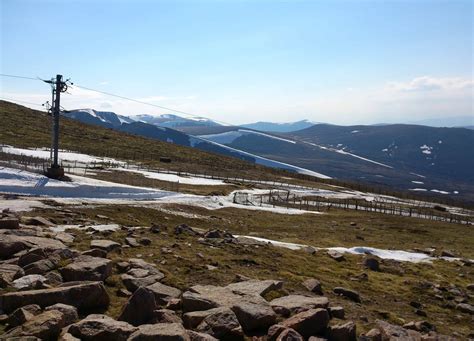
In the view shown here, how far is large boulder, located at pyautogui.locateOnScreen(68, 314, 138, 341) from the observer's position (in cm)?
951

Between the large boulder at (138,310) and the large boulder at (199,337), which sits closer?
the large boulder at (199,337)

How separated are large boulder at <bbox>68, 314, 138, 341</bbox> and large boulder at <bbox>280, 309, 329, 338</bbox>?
156 inches

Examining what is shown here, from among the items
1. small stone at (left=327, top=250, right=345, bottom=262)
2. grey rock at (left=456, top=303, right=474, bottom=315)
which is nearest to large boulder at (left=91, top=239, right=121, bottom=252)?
small stone at (left=327, top=250, right=345, bottom=262)

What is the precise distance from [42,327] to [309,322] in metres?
6.36

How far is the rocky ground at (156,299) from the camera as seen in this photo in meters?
9.98

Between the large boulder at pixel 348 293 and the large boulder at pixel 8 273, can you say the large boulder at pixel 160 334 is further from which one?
the large boulder at pixel 348 293

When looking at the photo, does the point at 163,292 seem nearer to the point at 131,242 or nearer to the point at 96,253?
the point at 96,253

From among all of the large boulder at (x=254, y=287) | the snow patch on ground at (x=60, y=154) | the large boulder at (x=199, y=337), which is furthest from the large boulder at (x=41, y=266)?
the snow patch on ground at (x=60, y=154)

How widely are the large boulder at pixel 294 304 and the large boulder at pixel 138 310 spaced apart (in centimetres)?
358

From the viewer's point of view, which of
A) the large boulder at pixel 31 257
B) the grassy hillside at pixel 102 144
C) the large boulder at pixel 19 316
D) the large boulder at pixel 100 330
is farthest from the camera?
the grassy hillside at pixel 102 144

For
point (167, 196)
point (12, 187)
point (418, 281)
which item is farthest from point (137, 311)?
point (167, 196)

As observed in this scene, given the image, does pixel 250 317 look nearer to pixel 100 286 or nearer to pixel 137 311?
pixel 137 311

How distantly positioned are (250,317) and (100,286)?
4010mm

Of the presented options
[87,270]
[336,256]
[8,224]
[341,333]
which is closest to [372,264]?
[336,256]
